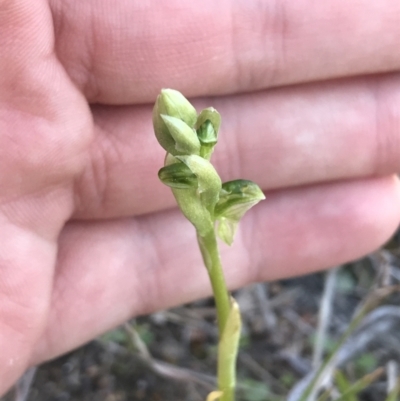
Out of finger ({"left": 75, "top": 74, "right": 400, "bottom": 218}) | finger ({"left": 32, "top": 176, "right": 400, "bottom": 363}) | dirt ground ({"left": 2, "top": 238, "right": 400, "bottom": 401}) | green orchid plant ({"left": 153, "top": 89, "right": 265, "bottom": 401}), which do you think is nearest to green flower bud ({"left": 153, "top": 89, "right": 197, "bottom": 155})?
green orchid plant ({"left": 153, "top": 89, "right": 265, "bottom": 401})

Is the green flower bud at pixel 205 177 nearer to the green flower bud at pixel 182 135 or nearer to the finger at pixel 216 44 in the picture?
the green flower bud at pixel 182 135

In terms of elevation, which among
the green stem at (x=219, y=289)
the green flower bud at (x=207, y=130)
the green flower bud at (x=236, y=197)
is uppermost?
the green flower bud at (x=207, y=130)

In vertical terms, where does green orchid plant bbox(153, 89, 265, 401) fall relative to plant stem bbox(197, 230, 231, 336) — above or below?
above

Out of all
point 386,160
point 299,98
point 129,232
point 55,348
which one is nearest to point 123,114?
point 129,232

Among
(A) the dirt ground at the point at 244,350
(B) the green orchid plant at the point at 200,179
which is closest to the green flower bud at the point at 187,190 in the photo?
(B) the green orchid plant at the point at 200,179

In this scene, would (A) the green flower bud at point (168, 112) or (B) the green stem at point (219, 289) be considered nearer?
(A) the green flower bud at point (168, 112)

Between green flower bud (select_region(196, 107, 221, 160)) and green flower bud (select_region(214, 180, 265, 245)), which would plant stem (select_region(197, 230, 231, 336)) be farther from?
green flower bud (select_region(196, 107, 221, 160))

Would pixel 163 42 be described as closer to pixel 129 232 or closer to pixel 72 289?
pixel 129 232

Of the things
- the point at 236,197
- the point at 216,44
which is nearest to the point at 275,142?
the point at 216,44
